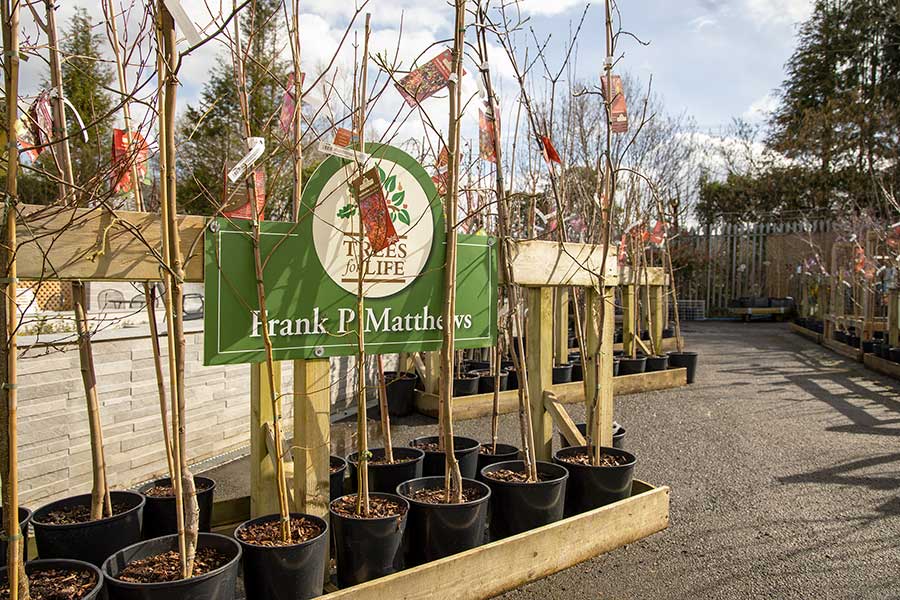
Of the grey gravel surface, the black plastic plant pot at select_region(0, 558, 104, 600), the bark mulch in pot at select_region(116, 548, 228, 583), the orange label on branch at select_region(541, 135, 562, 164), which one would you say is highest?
the orange label on branch at select_region(541, 135, 562, 164)

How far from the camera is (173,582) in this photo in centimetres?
200

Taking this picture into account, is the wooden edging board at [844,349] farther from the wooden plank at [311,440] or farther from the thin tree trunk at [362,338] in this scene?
the wooden plank at [311,440]

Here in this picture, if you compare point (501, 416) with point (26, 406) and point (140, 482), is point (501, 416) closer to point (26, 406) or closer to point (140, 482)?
point (140, 482)

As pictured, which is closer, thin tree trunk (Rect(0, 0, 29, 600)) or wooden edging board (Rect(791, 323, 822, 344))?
thin tree trunk (Rect(0, 0, 29, 600))

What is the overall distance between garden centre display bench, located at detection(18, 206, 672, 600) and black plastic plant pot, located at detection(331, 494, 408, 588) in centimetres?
14

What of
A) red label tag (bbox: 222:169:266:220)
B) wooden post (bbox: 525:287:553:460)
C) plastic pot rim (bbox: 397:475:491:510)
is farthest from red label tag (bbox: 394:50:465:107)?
plastic pot rim (bbox: 397:475:491:510)

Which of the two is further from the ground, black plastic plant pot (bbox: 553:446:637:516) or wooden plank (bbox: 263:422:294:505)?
wooden plank (bbox: 263:422:294:505)

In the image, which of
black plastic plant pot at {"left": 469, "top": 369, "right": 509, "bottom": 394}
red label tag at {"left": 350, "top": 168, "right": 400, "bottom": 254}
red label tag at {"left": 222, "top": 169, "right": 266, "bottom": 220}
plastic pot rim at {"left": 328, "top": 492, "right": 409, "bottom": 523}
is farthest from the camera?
black plastic plant pot at {"left": 469, "top": 369, "right": 509, "bottom": 394}

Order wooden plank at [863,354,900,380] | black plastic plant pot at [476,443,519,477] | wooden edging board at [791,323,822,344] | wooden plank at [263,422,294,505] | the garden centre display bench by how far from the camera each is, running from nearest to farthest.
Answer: the garden centre display bench → wooden plank at [263,422,294,505] → black plastic plant pot at [476,443,519,477] → wooden plank at [863,354,900,380] → wooden edging board at [791,323,822,344]

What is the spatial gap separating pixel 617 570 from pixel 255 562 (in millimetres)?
1609

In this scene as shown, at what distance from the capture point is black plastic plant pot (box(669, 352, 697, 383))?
823cm

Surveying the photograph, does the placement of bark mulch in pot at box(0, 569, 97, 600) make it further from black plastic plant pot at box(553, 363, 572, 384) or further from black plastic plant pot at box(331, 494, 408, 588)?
black plastic plant pot at box(553, 363, 572, 384)

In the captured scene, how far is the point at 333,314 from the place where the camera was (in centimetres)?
274

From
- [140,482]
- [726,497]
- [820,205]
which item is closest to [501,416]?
[726,497]
